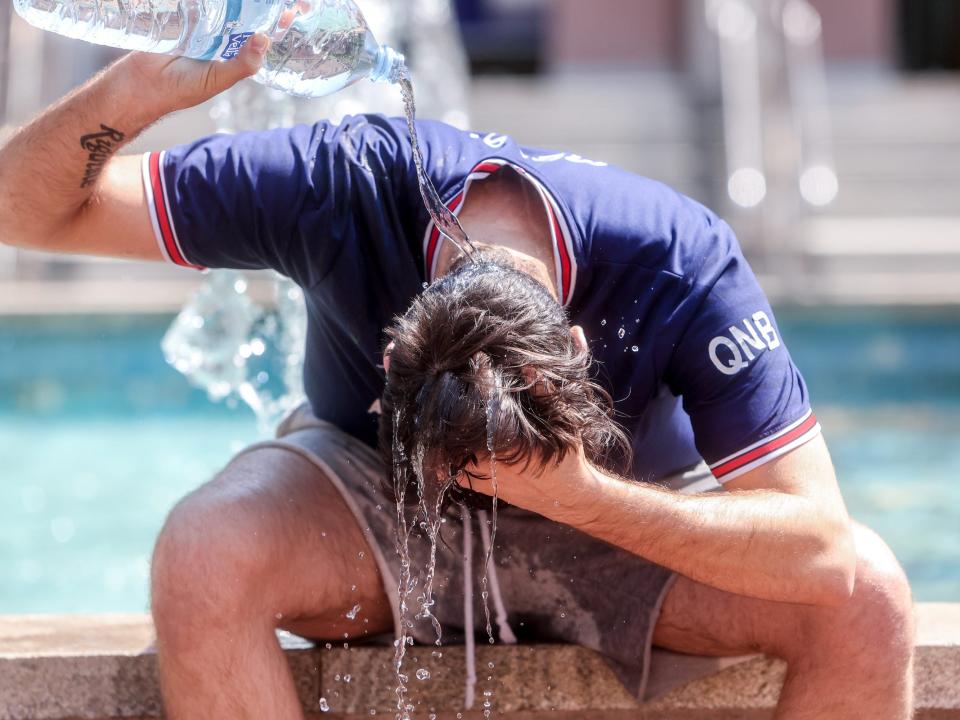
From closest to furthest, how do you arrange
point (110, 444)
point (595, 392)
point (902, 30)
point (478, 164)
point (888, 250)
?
point (595, 392)
point (478, 164)
point (110, 444)
point (888, 250)
point (902, 30)

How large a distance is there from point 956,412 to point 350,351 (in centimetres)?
496

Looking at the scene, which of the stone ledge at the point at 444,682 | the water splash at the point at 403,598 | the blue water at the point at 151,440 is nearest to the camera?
the water splash at the point at 403,598

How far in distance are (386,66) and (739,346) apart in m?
0.72

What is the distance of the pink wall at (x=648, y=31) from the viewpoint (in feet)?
40.0

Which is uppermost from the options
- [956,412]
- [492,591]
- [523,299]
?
[523,299]

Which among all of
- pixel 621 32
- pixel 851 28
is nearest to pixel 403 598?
pixel 621 32

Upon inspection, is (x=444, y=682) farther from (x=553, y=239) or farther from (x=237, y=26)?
(x=237, y=26)

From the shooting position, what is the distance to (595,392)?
195 centimetres

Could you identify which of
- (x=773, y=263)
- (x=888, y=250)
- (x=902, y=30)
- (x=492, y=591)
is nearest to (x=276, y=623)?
(x=492, y=591)

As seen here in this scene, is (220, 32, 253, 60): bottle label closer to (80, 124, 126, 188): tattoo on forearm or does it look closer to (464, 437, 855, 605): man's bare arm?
(80, 124, 126, 188): tattoo on forearm

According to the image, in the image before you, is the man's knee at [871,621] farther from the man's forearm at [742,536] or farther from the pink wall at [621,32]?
the pink wall at [621,32]

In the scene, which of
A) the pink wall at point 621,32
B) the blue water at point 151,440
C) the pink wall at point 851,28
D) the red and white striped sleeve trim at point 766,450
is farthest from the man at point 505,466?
the pink wall at point 851,28

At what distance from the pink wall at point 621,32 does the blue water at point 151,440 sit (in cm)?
509

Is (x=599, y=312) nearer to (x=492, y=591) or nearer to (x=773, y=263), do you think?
(x=492, y=591)
